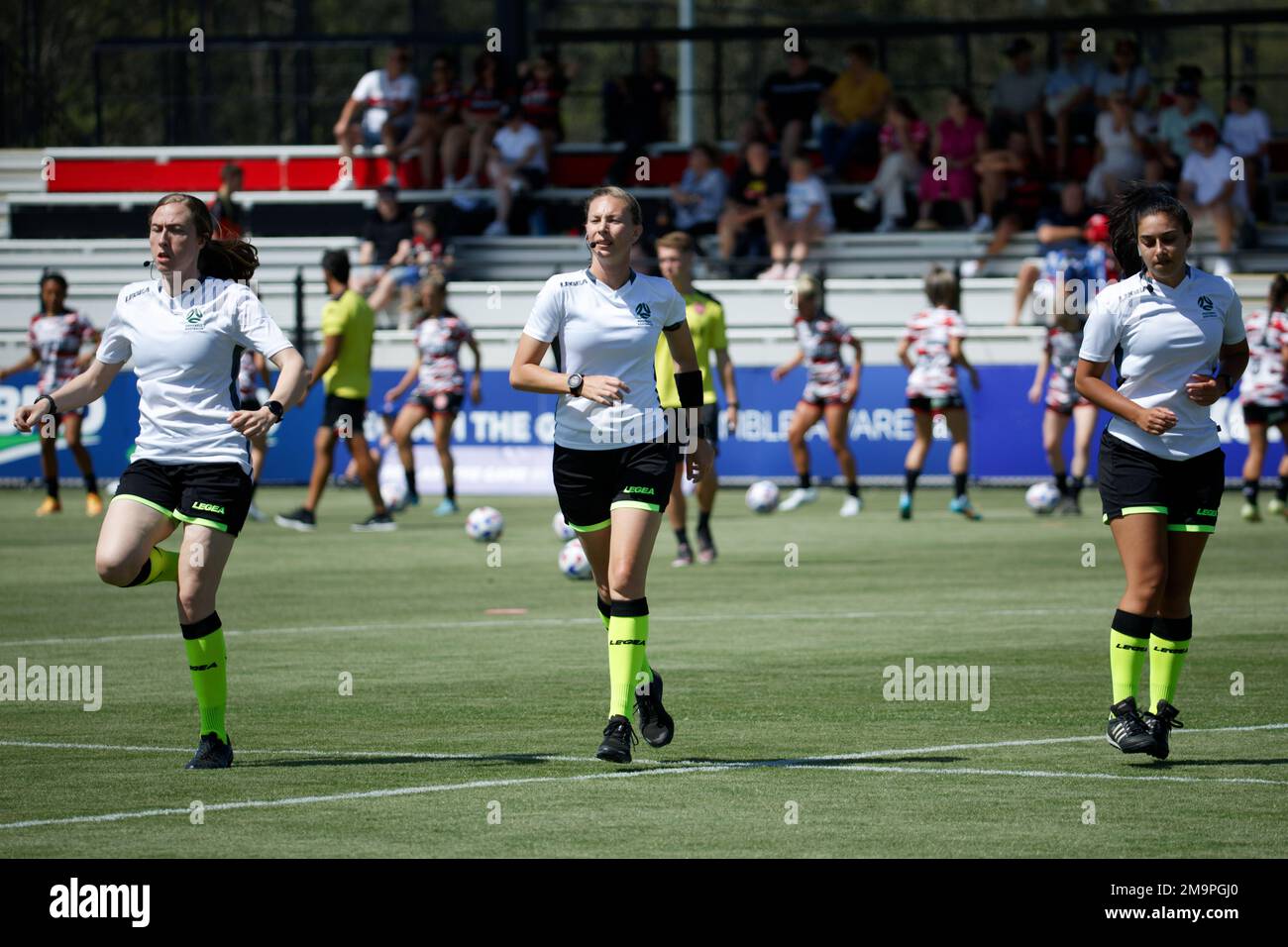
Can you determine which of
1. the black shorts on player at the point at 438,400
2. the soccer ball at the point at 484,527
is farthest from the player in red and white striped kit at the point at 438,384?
the soccer ball at the point at 484,527

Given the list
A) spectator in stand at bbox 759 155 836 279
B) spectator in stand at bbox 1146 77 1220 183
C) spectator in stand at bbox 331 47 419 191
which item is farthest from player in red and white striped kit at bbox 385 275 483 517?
spectator in stand at bbox 1146 77 1220 183

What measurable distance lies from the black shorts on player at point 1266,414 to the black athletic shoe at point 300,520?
30.8 ft

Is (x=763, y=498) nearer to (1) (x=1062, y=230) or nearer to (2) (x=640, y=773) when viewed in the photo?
(1) (x=1062, y=230)

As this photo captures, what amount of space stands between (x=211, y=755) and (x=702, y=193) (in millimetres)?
21578

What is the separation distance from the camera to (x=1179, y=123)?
2853 cm

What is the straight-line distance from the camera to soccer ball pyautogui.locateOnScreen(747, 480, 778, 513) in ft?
72.3

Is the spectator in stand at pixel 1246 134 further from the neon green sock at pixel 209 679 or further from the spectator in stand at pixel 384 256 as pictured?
the neon green sock at pixel 209 679

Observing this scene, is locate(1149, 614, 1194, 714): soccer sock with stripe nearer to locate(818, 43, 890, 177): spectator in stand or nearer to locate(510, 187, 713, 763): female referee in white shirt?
locate(510, 187, 713, 763): female referee in white shirt

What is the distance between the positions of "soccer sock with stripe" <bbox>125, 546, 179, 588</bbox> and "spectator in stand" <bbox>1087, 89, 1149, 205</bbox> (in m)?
20.8

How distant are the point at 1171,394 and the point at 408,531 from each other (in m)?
12.7

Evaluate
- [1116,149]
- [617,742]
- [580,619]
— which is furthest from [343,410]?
[1116,149]

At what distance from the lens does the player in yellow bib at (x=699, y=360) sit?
14289 millimetres
